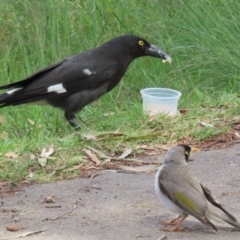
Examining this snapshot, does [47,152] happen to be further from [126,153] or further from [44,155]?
[126,153]

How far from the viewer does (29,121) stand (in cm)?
718

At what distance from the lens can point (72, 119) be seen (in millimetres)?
7156

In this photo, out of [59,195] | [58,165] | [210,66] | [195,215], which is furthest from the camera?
[210,66]

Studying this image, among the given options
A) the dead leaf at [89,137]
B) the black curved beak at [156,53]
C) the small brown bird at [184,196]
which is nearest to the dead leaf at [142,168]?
the dead leaf at [89,137]

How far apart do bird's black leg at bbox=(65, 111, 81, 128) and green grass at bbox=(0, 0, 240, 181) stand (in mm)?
69

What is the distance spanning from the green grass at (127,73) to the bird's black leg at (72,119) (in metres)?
0.07

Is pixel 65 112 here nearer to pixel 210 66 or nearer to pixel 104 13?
pixel 210 66

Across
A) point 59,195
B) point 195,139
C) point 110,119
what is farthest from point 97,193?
point 110,119

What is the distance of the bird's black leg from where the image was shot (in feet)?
22.9

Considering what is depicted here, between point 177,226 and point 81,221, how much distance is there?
1.89ft

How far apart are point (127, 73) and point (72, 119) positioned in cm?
208

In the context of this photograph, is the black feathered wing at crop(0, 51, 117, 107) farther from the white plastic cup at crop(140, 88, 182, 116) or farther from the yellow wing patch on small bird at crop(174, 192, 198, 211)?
the yellow wing patch on small bird at crop(174, 192, 198, 211)

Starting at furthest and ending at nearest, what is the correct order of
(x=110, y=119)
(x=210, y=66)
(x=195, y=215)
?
(x=210, y=66) → (x=110, y=119) → (x=195, y=215)

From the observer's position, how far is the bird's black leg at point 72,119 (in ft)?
22.9
